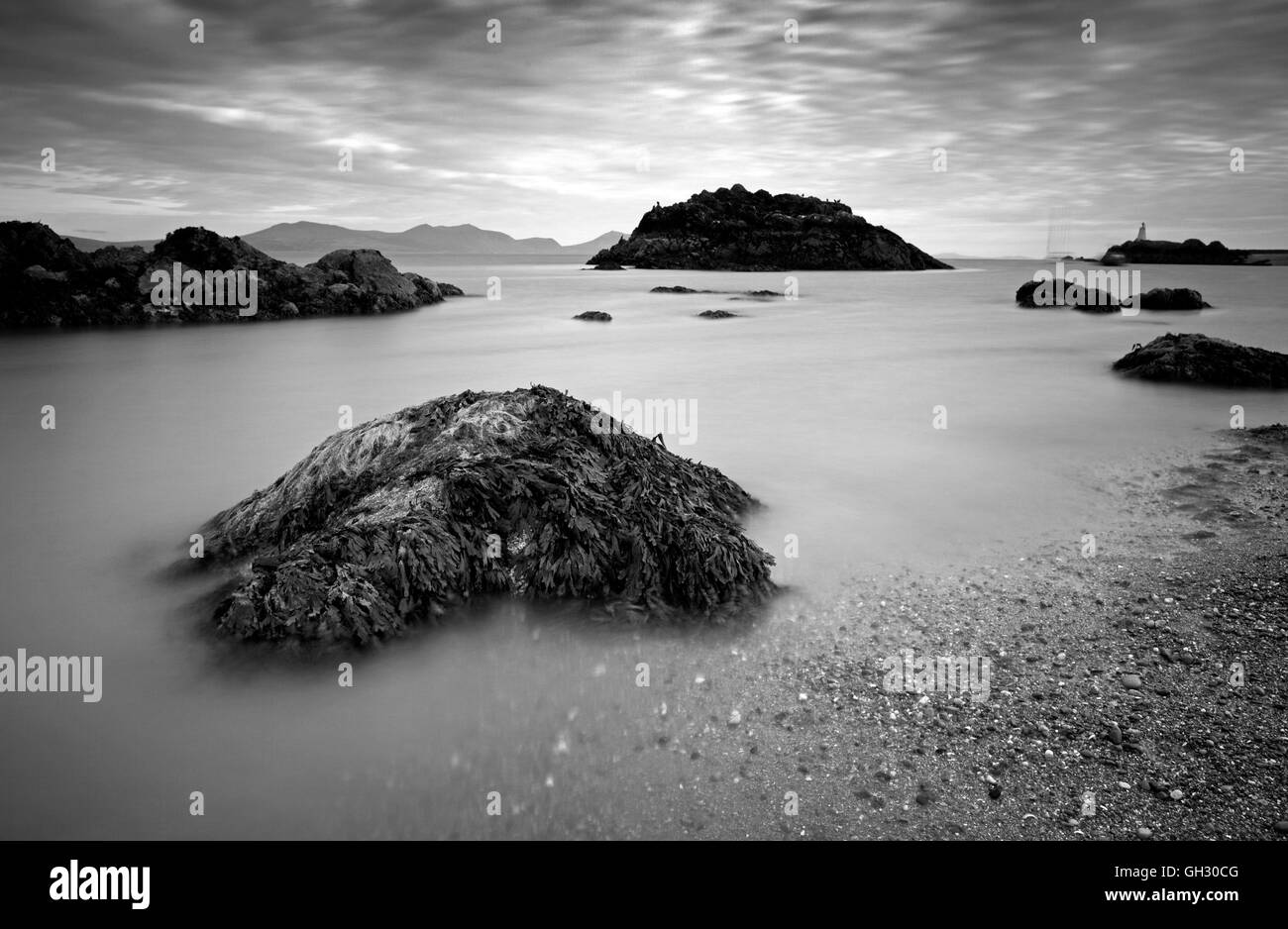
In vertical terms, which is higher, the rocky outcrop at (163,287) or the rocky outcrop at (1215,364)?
the rocky outcrop at (163,287)

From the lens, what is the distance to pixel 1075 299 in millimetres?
24125

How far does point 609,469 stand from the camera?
16.2ft

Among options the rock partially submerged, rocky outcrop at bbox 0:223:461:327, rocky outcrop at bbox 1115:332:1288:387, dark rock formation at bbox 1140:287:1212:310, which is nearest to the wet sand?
rocky outcrop at bbox 1115:332:1288:387

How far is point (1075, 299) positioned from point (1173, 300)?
272 centimetres

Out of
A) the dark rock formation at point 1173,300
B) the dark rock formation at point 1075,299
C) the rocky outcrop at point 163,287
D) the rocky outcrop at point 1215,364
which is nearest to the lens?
the rocky outcrop at point 1215,364

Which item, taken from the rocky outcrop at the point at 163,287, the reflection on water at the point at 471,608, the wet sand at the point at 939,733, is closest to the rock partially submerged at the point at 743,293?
the rocky outcrop at the point at 163,287

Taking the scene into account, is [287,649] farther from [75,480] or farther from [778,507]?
[75,480]

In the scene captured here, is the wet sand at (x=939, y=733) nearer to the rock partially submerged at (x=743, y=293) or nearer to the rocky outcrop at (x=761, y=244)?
the rock partially submerged at (x=743, y=293)

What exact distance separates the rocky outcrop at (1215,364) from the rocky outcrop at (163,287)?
18.4 metres

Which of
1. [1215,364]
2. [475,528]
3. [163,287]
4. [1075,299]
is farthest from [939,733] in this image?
[1075,299]

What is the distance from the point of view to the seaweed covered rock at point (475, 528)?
372 centimetres

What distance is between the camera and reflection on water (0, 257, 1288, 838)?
9.16ft
